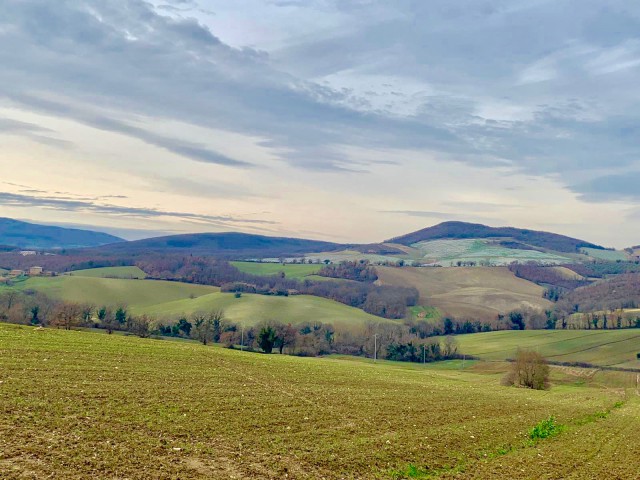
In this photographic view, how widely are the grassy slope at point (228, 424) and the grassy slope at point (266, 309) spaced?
120268mm

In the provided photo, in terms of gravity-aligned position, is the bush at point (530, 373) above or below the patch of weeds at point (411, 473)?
below

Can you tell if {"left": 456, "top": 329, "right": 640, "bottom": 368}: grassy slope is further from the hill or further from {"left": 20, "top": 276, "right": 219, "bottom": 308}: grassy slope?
{"left": 20, "top": 276, "right": 219, "bottom": 308}: grassy slope

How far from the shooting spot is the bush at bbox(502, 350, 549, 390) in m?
73.4

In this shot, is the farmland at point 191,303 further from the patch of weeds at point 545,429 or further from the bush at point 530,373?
the patch of weeds at point 545,429

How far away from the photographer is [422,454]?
24375mm

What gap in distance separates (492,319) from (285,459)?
184 meters

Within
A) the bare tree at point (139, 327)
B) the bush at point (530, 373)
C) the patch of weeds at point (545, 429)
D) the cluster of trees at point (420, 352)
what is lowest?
the cluster of trees at point (420, 352)

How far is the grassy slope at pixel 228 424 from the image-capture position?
1950 centimetres

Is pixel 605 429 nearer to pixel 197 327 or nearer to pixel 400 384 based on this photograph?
pixel 400 384

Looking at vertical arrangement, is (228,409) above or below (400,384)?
above

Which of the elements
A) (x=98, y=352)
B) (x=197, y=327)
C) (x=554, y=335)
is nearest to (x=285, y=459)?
(x=98, y=352)

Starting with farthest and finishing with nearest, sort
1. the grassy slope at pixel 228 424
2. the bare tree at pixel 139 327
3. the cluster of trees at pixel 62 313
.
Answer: the bare tree at pixel 139 327
the cluster of trees at pixel 62 313
the grassy slope at pixel 228 424

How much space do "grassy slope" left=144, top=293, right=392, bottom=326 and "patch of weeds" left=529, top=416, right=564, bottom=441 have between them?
12703 centimetres

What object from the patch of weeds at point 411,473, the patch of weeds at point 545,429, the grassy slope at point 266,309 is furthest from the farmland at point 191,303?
the patch of weeds at point 411,473
